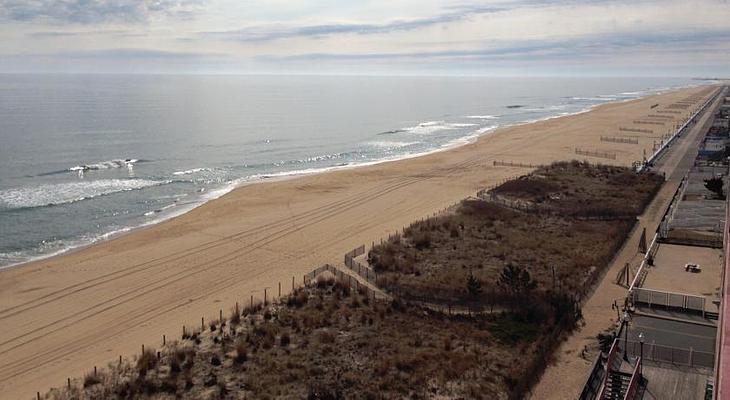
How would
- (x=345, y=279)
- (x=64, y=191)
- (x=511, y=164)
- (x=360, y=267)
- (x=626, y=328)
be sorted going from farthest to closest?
(x=511, y=164) < (x=64, y=191) < (x=360, y=267) < (x=345, y=279) < (x=626, y=328)

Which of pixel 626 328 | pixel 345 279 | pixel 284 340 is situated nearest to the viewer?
pixel 626 328

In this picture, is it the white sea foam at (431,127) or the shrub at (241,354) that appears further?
the white sea foam at (431,127)

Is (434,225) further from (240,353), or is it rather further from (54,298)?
(54,298)

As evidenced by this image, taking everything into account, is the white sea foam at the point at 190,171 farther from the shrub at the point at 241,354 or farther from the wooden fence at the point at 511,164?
the shrub at the point at 241,354

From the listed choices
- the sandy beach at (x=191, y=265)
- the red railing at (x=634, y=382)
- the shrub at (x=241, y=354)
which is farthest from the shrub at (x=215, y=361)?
the red railing at (x=634, y=382)

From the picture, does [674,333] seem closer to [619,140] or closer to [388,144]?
[619,140]

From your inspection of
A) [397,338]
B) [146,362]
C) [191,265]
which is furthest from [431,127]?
[146,362]
